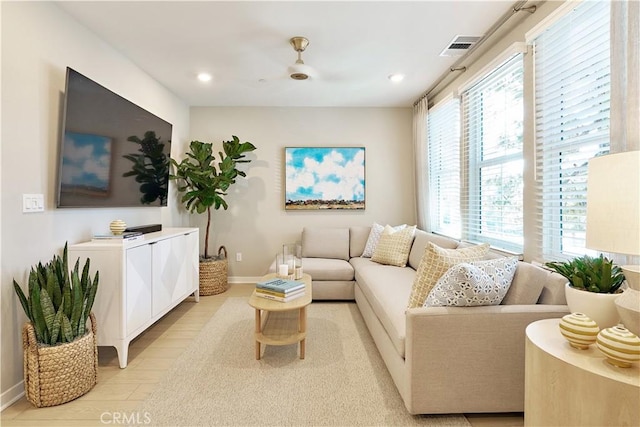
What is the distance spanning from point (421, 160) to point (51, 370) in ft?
13.2

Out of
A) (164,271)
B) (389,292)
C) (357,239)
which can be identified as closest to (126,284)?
(164,271)

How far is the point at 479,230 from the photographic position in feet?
10.3

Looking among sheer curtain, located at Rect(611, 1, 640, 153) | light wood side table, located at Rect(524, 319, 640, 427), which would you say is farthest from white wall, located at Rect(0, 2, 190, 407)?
sheer curtain, located at Rect(611, 1, 640, 153)

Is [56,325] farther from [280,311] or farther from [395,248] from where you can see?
[395,248]

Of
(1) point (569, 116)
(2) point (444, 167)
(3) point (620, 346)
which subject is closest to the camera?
(3) point (620, 346)

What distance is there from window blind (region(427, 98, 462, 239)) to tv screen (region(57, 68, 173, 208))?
313 centimetres

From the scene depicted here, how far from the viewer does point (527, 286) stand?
1.78 metres

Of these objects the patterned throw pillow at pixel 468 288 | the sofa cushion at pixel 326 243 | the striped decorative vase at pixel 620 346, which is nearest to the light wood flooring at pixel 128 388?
the patterned throw pillow at pixel 468 288

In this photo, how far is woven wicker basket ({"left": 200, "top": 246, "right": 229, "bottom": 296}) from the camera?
401 cm

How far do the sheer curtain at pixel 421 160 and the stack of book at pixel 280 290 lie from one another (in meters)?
2.33

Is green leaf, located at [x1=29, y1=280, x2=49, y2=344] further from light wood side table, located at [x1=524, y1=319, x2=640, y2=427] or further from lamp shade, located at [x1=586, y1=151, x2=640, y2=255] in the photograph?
lamp shade, located at [x1=586, y1=151, x2=640, y2=255]

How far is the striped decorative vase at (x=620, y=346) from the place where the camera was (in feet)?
3.42

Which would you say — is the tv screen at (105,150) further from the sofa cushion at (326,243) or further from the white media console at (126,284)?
the sofa cushion at (326,243)

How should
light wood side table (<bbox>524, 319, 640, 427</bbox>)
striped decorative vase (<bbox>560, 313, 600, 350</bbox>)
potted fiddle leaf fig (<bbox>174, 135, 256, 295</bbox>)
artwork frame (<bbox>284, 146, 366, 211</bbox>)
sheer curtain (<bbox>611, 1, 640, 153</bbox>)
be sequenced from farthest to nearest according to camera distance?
artwork frame (<bbox>284, 146, 366, 211</bbox>) → potted fiddle leaf fig (<bbox>174, 135, 256, 295</bbox>) → sheer curtain (<bbox>611, 1, 640, 153</bbox>) → striped decorative vase (<bbox>560, 313, 600, 350</bbox>) → light wood side table (<bbox>524, 319, 640, 427</bbox>)
